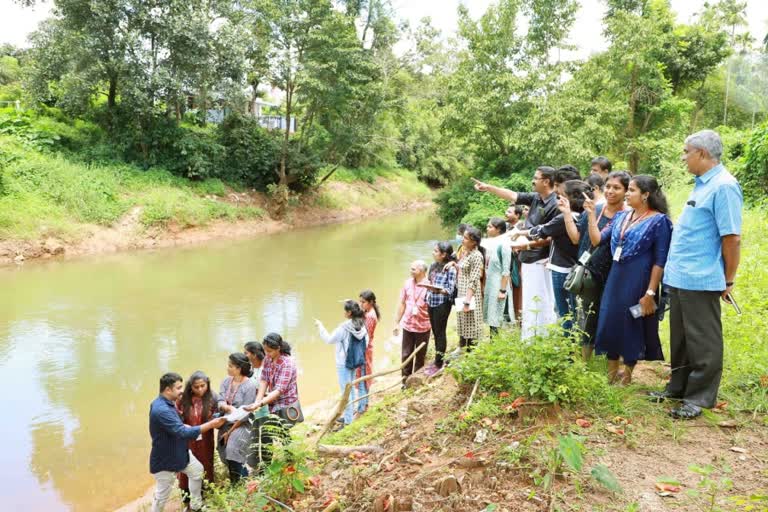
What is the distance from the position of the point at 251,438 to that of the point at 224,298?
7501mm

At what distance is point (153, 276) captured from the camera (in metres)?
13.4

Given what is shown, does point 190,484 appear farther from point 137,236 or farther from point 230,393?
point 137,236

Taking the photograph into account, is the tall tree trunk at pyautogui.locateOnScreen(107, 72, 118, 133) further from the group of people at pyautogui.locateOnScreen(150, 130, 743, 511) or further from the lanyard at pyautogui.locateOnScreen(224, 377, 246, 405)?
the group of people at pyautogui.locateOnScreen(150, 130, 743, 511)

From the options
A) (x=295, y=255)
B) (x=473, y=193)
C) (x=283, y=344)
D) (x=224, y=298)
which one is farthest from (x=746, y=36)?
(x=283, y=344)

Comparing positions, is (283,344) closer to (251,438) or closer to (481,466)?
(251,438)

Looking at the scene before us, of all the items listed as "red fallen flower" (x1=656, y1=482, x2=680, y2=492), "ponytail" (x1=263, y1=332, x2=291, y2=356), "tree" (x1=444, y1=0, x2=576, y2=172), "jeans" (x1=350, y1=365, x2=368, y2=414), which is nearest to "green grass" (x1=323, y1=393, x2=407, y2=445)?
"jeans" (x1=350, y1=365, x2=368, y2=414)

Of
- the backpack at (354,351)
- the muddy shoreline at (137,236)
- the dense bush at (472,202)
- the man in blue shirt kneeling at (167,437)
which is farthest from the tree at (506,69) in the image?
the man in blue shirt kneeling at (167,437)

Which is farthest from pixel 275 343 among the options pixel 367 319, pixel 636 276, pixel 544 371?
pixel 636 276

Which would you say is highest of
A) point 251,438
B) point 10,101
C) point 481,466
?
point 10,101

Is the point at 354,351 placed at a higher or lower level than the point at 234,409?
higher

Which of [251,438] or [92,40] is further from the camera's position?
[92,40]

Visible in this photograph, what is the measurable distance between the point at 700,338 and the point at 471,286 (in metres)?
2.27

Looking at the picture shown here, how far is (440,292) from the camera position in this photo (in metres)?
5.44

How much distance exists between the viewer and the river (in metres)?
5.38
